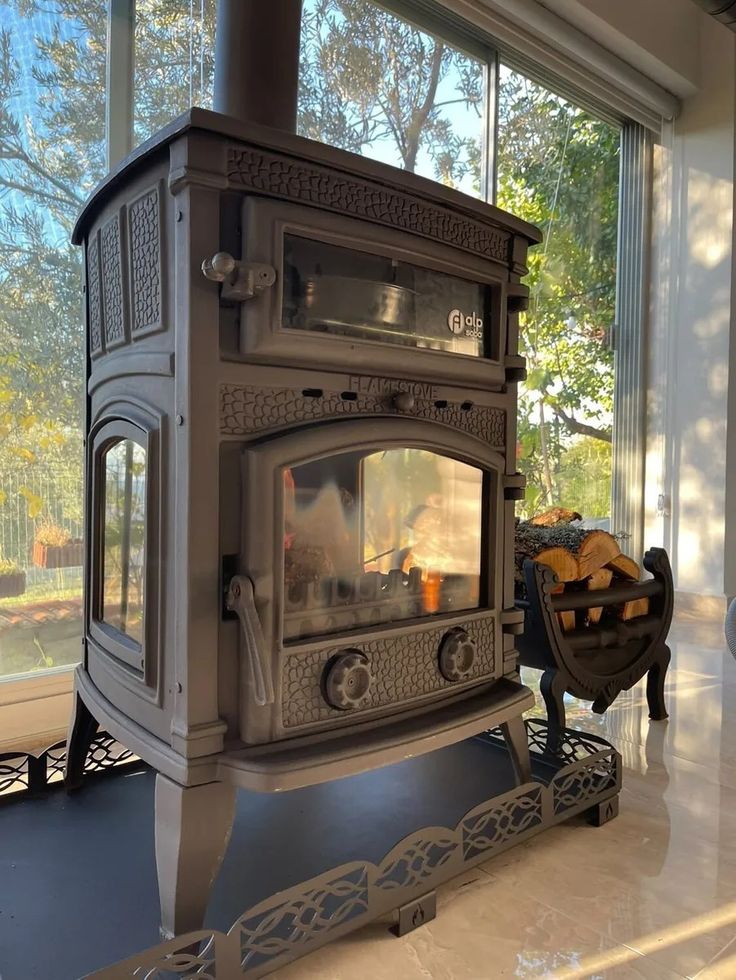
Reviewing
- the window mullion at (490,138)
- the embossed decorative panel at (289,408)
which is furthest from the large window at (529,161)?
the embossed decorative panel at (289,408)

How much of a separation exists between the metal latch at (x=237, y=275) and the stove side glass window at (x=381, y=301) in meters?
0.07

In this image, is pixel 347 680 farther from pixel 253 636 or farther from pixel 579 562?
pixel 579 562

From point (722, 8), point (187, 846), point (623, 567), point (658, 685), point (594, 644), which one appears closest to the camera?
point (187, 846)

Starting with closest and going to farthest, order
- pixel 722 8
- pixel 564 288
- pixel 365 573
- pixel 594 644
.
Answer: pixel 365 573
pixel 594 644
pixel 722 8
pixel 564 288

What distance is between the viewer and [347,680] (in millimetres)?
1018

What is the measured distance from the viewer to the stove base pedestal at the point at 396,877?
33.2 inches

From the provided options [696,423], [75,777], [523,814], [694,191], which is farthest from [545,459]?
[75,777]

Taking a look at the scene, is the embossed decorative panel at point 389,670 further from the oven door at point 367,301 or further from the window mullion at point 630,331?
the window mullion at point 630,331

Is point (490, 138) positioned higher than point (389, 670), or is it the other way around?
point (490, 138)

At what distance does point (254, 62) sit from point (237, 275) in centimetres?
47

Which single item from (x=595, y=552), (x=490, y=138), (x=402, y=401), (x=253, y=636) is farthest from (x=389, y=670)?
(x=490, y=138)

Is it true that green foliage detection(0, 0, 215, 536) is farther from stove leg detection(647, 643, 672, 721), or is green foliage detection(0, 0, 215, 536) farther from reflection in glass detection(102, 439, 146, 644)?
stove leg detection(647, 643, 672, 721)

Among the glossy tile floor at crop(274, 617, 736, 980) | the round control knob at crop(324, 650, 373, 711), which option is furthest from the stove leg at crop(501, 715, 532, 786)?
the round control knob at crop(324, 650, 373, 711)

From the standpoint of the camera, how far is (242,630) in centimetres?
94
